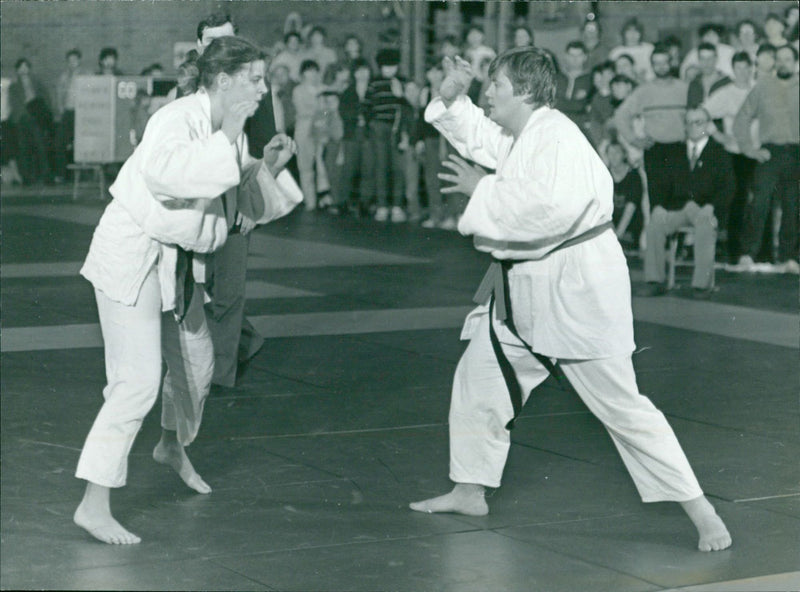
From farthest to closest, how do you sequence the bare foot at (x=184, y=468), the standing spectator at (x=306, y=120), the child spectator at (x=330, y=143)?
the standing spectator at (x=306, y=120) < the child spectator at (x=330, y=143) < the bare foot at (x=184, y=468)

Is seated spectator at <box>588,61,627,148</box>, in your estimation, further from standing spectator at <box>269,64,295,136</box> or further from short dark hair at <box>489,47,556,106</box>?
short dark hair at <box>489,47,556,106</box>

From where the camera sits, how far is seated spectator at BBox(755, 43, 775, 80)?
43.9ft

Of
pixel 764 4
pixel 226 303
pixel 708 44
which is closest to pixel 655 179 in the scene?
pixel 708 44

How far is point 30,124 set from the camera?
23.0m

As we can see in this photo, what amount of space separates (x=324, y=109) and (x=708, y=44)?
5.81m

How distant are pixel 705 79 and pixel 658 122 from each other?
1.04 metres

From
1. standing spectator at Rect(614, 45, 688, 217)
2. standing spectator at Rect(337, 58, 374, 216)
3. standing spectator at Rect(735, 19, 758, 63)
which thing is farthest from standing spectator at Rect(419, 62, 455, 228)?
standing spectator at Rect(735, 19, 758, 63)

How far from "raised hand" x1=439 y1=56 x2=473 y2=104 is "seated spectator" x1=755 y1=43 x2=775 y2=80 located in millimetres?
8316

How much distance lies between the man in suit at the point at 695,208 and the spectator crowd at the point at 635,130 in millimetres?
12

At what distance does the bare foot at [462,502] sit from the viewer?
5492 millimetres

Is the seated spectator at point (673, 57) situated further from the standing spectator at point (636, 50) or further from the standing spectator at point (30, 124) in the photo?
the standing spectator at point (30, 124)

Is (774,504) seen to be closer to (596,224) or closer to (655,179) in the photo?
(596,224)

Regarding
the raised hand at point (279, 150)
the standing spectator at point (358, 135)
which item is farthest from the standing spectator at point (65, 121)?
the raised hand at point (279, 150)

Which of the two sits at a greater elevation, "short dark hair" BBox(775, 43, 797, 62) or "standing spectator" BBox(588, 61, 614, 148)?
"short dark hair" BBox(775, 43, 797, 62)
